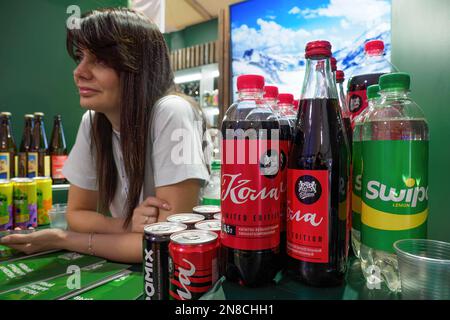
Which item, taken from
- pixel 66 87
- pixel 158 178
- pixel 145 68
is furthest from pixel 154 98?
pixel 66 87

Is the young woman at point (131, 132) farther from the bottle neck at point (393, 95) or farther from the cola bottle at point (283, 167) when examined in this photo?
the bottle neck at point (393, 95)

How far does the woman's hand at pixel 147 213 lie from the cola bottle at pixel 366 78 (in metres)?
0.63

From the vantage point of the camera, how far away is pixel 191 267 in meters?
0.48

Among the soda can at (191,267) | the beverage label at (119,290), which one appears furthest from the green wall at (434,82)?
the beverage label at (119,290)

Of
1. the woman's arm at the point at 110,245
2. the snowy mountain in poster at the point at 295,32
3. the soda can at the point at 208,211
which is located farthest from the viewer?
the snowy mountain in poster at the point at 295,32

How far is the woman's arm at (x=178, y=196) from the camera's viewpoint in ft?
3.14

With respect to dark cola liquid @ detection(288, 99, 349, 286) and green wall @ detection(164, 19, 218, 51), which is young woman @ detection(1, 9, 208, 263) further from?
green wall @ detection(164, 19, 218, 51)

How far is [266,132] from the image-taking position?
48 cm

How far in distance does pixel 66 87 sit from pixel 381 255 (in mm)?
2340

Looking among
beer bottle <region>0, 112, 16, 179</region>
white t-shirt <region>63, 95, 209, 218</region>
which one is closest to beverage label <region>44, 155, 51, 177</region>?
beer bottle <region>0, 112, 16, 179</region>

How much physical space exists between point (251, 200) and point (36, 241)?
2.78ft

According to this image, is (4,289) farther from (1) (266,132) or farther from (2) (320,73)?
(2) (320,73)

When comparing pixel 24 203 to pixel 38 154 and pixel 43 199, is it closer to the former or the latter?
pixel 43 199

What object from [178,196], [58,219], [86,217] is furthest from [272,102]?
[58,219]
